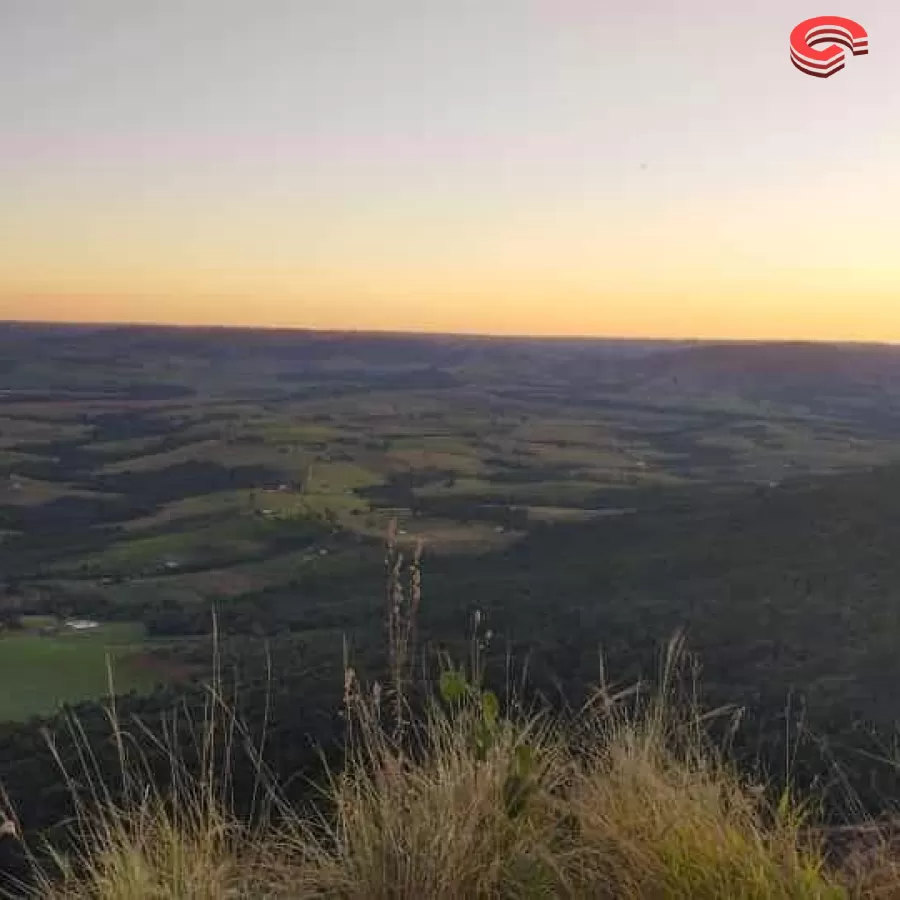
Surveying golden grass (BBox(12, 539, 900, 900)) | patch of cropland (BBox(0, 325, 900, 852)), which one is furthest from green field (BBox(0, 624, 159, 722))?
golden grass (BBox(12, 539, 900, 900))

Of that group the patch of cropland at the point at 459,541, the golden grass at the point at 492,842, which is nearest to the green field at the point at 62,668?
the patch of cropland at the point at 459,541

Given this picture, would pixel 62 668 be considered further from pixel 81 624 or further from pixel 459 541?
pixel 459 541

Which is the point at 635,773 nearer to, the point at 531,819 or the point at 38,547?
the point at 531,819

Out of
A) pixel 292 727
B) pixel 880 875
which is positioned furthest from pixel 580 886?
pixel 292 727

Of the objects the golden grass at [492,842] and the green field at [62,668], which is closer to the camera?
the golden grass at [492,842]

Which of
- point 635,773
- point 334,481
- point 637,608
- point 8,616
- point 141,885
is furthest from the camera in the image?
point 334,481

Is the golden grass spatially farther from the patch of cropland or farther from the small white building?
the small white building

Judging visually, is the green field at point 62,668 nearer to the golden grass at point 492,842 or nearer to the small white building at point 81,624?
the small white building at point 81,624

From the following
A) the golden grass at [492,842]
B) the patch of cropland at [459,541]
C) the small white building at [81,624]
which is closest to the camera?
the golden grass at [492,842]
